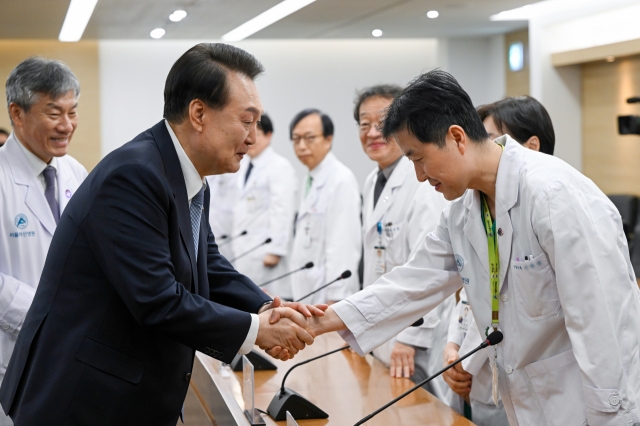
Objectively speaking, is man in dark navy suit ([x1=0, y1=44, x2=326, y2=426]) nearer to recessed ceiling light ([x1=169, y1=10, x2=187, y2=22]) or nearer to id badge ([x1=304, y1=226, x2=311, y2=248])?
id badge ([x1=304, y1=226, x2=311, y2=248])

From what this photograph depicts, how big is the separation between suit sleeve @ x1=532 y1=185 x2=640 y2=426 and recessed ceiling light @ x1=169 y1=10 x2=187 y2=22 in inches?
228

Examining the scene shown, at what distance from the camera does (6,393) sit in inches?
68.7

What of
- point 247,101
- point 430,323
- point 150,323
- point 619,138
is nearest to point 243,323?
point 150,323

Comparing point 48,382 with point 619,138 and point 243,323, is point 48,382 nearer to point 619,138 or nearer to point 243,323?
point 243,323

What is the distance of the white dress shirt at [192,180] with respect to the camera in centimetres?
178

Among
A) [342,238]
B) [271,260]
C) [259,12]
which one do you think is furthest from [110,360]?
[259,12]

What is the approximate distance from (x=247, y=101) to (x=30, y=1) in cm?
492

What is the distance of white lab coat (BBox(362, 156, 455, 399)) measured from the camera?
279 centimetres

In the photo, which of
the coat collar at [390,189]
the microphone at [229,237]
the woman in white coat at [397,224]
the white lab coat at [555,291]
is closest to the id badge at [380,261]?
the woman in white coat at [397,224]

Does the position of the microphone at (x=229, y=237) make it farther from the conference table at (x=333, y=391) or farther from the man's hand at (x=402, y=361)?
the man's hand at (x=402, y=361)

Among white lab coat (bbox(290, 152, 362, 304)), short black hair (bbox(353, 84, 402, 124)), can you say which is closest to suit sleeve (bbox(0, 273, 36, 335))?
short black hair (bbox(353, 84, 402, 124))

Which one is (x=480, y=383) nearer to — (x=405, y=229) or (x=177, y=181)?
(x=405, y=229)

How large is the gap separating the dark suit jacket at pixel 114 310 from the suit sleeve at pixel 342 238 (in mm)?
2184

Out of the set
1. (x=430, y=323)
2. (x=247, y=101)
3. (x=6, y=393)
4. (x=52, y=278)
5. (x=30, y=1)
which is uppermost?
(x=30, y=1)
